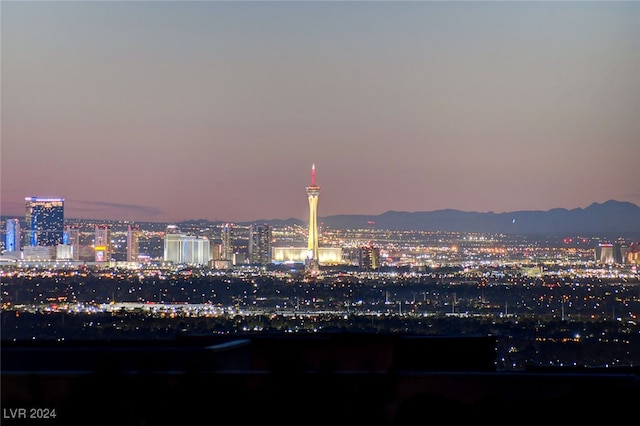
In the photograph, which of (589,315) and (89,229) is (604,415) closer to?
(589,315)

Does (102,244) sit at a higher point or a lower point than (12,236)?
lower

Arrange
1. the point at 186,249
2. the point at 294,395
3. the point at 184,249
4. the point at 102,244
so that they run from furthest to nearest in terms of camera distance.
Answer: the point at 186,249 → the point at 184,249 → the point at 102,244 → the point at 294,395

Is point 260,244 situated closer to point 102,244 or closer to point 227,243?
point 227,243

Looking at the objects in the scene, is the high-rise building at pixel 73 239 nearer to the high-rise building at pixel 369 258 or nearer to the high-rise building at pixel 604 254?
the high-rise building at pixel 369 258

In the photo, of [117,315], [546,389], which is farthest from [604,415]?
[117,315]

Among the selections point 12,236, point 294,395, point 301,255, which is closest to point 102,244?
point 12,236

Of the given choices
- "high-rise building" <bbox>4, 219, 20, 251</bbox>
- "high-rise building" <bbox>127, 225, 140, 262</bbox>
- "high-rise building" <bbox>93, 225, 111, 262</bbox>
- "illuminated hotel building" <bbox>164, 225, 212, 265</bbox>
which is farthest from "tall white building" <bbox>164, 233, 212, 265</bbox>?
"high-rise building" <bbox>4, 219, 20, 251</bbox>

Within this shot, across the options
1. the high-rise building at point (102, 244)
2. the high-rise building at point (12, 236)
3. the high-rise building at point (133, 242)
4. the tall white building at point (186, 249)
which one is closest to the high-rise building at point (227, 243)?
the tall white building at point (186, 249)

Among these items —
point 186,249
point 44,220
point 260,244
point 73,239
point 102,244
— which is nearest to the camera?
point 44,220
